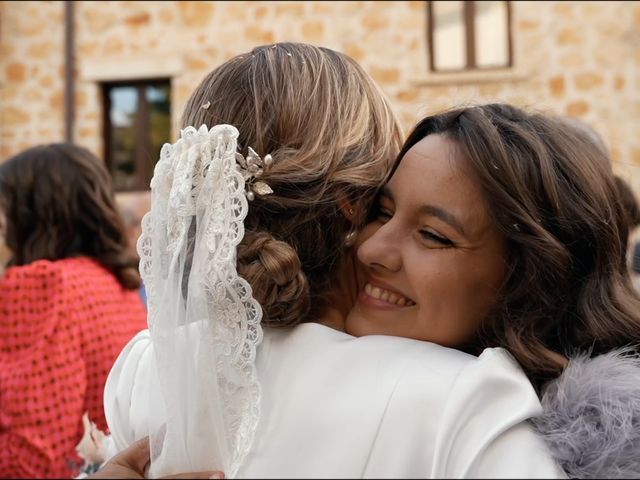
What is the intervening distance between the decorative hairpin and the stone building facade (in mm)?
6649

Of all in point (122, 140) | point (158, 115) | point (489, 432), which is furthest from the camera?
point (122, 140)

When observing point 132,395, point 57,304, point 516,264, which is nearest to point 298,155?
point 516,264

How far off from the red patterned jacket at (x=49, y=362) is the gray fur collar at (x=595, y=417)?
A: 1717 mm

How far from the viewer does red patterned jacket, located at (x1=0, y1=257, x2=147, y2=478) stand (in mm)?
2691

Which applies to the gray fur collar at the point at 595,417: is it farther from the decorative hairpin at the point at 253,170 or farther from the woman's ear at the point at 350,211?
the decorative hairpin at the point at 253,170

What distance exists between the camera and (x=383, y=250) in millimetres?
1553

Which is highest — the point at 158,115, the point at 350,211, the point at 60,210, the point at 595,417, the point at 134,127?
the point at 158,115

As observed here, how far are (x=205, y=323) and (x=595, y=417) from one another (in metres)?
0.68

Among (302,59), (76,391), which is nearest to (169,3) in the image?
(76,391)

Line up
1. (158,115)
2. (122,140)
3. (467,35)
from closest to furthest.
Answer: (467,35), (158,115), (122,140)

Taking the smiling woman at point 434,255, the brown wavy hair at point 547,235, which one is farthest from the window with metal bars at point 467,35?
the smiling woman at point 434,255

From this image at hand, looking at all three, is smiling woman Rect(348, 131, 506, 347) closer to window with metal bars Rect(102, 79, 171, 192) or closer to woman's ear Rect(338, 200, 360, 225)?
woman's ear Rect(338, 200, 360, 225)

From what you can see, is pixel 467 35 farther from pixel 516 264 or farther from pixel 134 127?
pixel 516 264

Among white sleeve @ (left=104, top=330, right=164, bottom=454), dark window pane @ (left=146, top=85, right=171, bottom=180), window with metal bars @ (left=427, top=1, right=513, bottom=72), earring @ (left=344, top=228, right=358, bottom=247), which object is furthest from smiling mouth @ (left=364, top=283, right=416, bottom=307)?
dark window pane @ (left=146, top=85, right=171, bottom=180)
